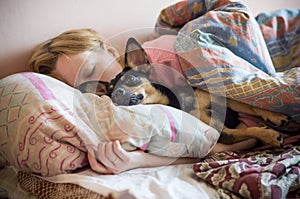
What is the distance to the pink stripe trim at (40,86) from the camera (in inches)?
41.2

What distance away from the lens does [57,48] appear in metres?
1.26

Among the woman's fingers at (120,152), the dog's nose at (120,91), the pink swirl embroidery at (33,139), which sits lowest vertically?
the woman's fingers at (120,152)

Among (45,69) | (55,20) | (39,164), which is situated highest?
(55,20)

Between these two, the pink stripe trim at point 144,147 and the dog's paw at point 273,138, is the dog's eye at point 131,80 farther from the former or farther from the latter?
the dog's paw at point 273,138

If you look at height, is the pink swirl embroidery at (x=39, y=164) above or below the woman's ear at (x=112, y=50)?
below

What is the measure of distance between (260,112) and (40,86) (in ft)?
2.18

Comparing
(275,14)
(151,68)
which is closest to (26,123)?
(151,68)

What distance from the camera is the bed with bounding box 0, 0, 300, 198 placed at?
92 centimetres

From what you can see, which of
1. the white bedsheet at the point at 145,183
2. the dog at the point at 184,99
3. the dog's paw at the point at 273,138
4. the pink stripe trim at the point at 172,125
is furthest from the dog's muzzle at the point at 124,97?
the dog's paw at the point at 273,138

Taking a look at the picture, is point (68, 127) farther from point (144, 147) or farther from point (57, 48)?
point (57, 48)

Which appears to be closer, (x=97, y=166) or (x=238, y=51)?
(x=97, y=166)

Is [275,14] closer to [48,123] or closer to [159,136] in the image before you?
[159,136]

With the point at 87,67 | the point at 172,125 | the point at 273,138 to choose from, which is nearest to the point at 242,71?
the point at 273,138

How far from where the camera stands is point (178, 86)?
1248 mm
